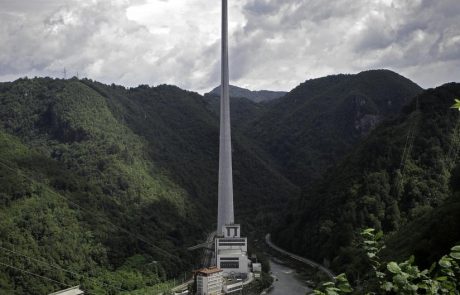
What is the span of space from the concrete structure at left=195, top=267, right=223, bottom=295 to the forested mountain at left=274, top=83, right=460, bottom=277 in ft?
32.8

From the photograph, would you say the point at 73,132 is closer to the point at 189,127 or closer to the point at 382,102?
the point at 189,127

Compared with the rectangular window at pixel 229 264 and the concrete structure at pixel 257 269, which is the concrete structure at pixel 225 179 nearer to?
the concrete structure at pixel 257 269

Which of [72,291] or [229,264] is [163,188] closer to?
[229,264]

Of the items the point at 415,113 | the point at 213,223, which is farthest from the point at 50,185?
the point at 415,113

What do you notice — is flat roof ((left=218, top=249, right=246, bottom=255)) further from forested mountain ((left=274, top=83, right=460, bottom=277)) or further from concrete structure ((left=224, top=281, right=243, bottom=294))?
forested mountain ((left=274, top=83, right=460, bottom=277))

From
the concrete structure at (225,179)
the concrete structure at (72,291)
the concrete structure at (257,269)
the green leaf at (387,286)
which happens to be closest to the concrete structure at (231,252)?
the concrete structure at (225,179)

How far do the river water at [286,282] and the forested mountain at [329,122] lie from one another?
166 feet

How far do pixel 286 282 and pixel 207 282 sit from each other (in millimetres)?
8097

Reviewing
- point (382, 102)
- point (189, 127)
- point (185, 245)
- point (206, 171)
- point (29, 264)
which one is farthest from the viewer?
point (382, 102)

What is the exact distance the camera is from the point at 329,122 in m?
124

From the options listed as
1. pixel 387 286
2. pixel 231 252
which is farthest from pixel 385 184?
pixel 387 286

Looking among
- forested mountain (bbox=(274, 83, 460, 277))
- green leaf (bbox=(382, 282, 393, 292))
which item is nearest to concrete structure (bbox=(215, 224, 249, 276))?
forested mountain (bbox=(274, 83, 460, 277))

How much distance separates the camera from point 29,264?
43.6 meters

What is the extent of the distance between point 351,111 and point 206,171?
42063 millimetres
